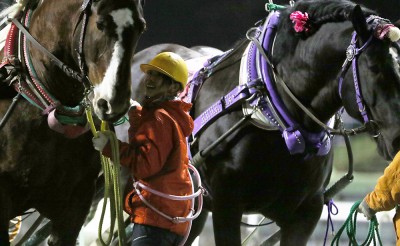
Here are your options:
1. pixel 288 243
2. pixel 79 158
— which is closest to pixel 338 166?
pixel 288 243

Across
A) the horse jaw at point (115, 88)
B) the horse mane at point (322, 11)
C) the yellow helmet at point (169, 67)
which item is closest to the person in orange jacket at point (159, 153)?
the yellow helmet at point (169, 67)

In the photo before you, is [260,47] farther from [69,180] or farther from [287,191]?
[69,180]

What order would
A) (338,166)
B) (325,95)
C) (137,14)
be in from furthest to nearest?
(338,166)
(325,95)
(137,14)

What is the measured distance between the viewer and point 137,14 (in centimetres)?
275

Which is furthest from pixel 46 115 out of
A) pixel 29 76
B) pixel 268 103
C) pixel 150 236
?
pixel 268 103

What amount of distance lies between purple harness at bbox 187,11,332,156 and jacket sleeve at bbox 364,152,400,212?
42cm

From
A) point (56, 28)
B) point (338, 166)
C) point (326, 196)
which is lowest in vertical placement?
point (338, 166)

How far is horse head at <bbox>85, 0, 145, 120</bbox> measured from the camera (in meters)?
2.66

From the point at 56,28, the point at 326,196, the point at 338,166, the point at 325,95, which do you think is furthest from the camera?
the point at 338,166

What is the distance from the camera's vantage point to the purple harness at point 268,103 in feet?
11.8

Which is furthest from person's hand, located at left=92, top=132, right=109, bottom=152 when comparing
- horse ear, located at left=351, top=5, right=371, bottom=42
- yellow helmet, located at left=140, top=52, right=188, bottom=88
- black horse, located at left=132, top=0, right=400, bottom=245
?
horse ear, located at left=351, top=5, right=371, bottom=42

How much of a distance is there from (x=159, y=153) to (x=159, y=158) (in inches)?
0.7

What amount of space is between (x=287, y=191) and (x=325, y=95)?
45 centimetres

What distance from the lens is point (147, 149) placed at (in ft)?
9.36
